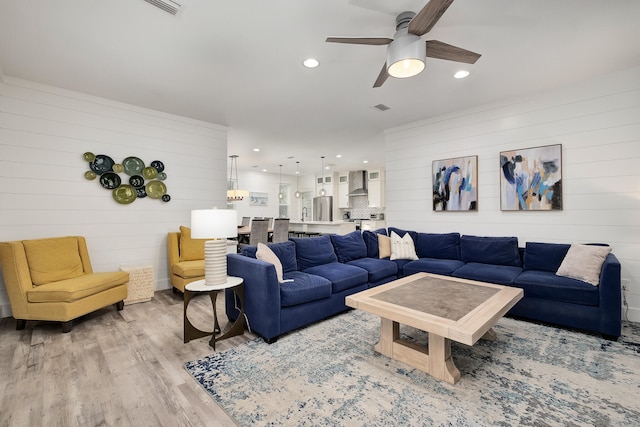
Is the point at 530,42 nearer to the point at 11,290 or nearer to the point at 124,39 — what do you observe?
the point at 124,39

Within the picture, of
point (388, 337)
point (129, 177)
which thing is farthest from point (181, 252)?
point (388, 337)

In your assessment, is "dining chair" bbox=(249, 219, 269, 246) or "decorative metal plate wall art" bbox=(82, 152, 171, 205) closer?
"decorative metal plate wall art" bbox=(82, 152, 171, 205)

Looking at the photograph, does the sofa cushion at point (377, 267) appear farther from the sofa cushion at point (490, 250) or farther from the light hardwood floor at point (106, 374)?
the light hardwood floor at point (106, 374)

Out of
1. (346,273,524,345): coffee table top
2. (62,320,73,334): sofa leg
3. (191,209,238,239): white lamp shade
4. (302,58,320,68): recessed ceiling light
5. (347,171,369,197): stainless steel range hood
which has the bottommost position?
(62,320,73,334): sofa leg

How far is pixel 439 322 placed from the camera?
6.29ft

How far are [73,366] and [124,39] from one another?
2.86m

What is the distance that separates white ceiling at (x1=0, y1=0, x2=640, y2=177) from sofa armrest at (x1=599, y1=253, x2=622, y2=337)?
2.17m

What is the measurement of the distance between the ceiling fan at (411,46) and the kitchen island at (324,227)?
4.40 m

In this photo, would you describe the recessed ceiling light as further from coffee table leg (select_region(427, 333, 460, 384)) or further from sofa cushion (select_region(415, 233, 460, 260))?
sofa cushion (select_region(415, 233, 460, 260))

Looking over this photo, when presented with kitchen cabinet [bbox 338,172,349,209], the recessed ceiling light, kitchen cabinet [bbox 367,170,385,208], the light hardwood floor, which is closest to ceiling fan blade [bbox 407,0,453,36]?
the recessed ceiling light

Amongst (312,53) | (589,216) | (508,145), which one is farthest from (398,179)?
(312,53)

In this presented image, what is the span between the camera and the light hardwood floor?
67.4 inches

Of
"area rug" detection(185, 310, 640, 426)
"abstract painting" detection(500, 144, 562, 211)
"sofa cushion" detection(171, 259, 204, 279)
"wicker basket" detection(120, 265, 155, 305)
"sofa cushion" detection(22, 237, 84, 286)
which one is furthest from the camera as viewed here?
"sofa cushion" detection(171, 259, 204, 279)

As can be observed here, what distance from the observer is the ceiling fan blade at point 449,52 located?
7.21 ft
